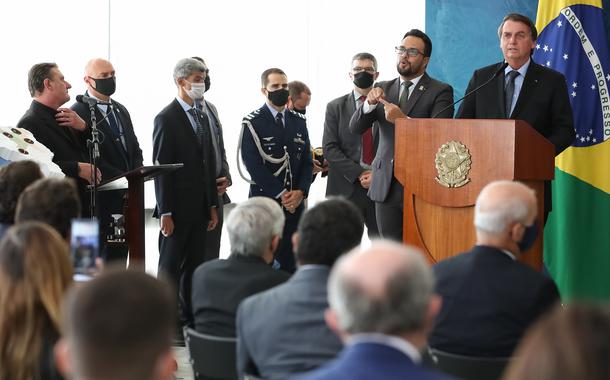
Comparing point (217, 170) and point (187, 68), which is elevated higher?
point (187, 68)

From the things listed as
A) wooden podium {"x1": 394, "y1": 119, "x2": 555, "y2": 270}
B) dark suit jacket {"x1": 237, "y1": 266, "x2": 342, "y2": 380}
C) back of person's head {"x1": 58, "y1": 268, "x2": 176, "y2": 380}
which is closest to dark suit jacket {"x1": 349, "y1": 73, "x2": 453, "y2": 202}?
wooden podium {"x1": 394, "y1": 119, "x2": 555, "y2": 270}

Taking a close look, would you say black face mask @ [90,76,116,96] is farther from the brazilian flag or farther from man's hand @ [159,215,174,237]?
the brazilian flag

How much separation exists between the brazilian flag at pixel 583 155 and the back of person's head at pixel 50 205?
183 inches

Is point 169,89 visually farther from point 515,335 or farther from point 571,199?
point 515,335

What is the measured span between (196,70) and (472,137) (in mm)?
2374

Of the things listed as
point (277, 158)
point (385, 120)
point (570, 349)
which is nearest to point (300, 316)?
point (570, 349)

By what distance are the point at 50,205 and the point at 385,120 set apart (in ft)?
9.61

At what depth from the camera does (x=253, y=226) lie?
3418mm

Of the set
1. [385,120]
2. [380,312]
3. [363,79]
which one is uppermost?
[363,79]

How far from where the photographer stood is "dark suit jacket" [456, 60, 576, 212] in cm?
523

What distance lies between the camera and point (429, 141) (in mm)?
4750

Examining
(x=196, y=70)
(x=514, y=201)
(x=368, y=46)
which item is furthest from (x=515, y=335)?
(x=368, y=46)

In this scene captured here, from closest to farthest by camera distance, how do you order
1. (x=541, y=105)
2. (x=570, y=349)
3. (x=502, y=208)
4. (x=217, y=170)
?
1. (x=570, y=349)
2. (x=502, y=208)
3. (x=541, y=105)
4. (x=217, y=170)

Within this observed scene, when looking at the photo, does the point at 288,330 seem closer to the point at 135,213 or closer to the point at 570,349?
the point at 570,349
